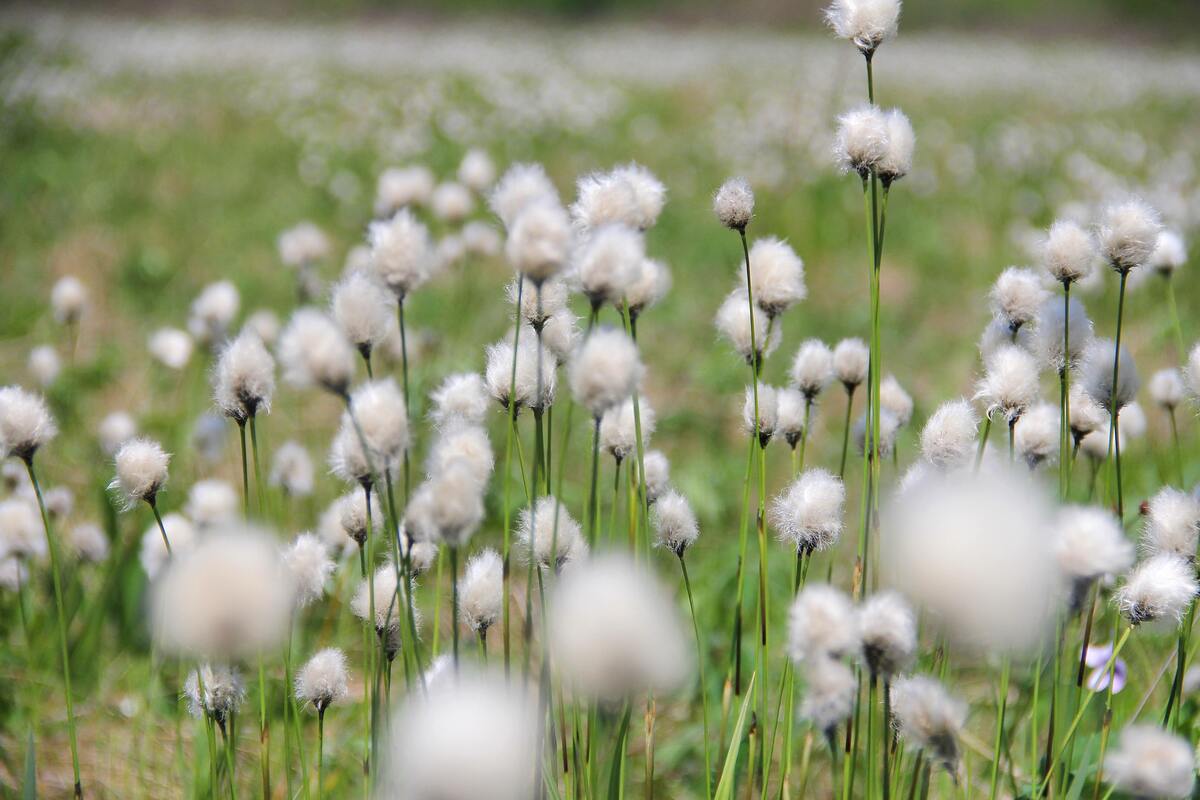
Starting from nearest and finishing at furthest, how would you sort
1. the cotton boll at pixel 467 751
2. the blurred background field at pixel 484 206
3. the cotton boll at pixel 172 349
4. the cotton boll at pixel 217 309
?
1. the cotton boll at pixel 467 751
2. the cotton boll at pixel 217 309
3. the cotton boll at pixel 172 349
4. the blurred background field at pixel 484 206

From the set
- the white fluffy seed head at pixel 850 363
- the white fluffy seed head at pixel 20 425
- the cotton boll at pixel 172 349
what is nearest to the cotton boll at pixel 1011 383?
the white fluffy seed head at pixel 850 363

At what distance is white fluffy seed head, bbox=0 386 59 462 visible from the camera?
120 cm

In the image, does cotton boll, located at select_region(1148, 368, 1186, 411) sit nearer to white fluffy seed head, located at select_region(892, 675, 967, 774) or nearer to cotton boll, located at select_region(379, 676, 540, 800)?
white fluffy seed head, located at select_region(892, 675, 967, 774)

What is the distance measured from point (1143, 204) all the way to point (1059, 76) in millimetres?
14325

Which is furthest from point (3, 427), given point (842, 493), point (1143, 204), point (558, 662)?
point (1143, 204)

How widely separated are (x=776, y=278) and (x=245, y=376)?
646 millimetres

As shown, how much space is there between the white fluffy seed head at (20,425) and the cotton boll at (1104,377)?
Answer: 136 cm

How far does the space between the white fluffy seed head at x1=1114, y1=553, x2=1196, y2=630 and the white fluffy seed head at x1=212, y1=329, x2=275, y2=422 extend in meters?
1.01

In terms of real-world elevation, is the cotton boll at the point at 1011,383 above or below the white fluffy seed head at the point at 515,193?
below

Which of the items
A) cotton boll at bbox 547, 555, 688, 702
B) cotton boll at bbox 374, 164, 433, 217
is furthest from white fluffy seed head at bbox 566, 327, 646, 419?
cotton boll at bbox 374, 164, 433, 217

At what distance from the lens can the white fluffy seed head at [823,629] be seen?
79cm

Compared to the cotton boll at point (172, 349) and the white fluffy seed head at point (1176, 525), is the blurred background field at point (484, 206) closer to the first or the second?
the cotton boll at point (172, 349)

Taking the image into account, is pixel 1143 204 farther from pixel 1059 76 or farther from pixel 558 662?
pixel 1059 76

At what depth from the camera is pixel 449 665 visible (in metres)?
1.12
